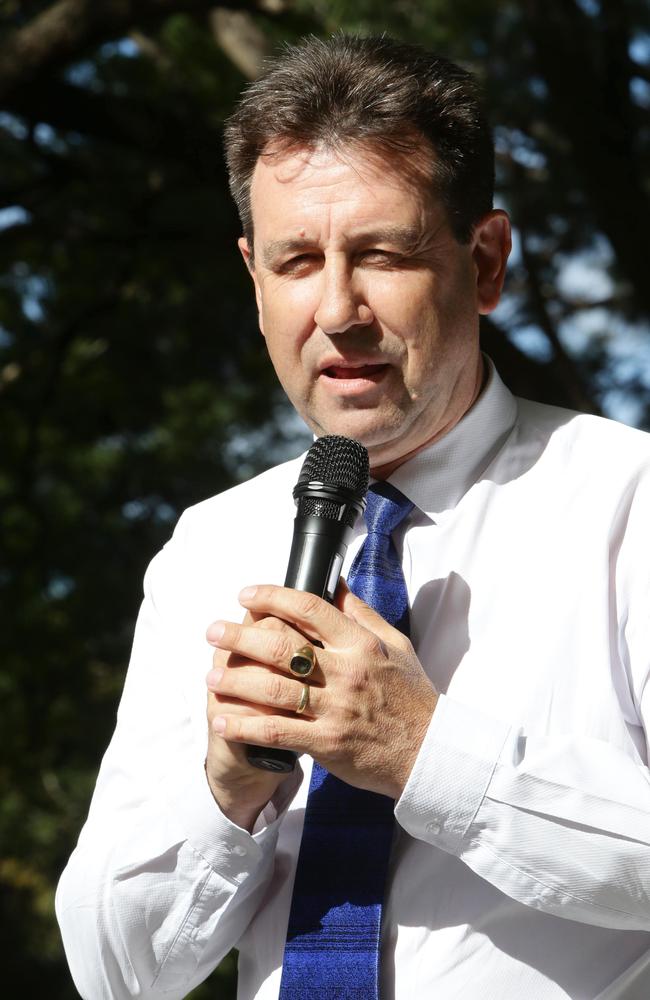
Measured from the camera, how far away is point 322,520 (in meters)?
1.53

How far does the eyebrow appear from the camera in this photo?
176cm

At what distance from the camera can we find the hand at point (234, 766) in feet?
4.76

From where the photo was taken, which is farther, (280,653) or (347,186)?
(347,186)

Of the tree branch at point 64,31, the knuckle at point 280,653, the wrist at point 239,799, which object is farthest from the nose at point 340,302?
the tree branch at point 64,31

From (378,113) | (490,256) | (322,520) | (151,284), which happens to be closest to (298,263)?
(378,113)

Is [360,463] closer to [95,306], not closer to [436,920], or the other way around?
[436,920]

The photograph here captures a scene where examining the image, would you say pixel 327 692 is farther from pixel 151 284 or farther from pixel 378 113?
pixel 151 284

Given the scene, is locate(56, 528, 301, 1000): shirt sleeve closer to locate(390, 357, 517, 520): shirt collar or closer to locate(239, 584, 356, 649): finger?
locate(239, 584, 356, 649): finger

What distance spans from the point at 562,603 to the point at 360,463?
1.23 ft

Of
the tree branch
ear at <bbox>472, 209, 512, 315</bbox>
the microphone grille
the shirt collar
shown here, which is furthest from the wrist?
the tree branch

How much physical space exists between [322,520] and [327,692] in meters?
0.24

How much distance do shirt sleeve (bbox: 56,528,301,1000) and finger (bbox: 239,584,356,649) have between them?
0.36 metres

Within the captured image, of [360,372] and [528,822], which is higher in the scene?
[360,372]

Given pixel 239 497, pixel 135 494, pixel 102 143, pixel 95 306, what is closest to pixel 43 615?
pixel 135 494
